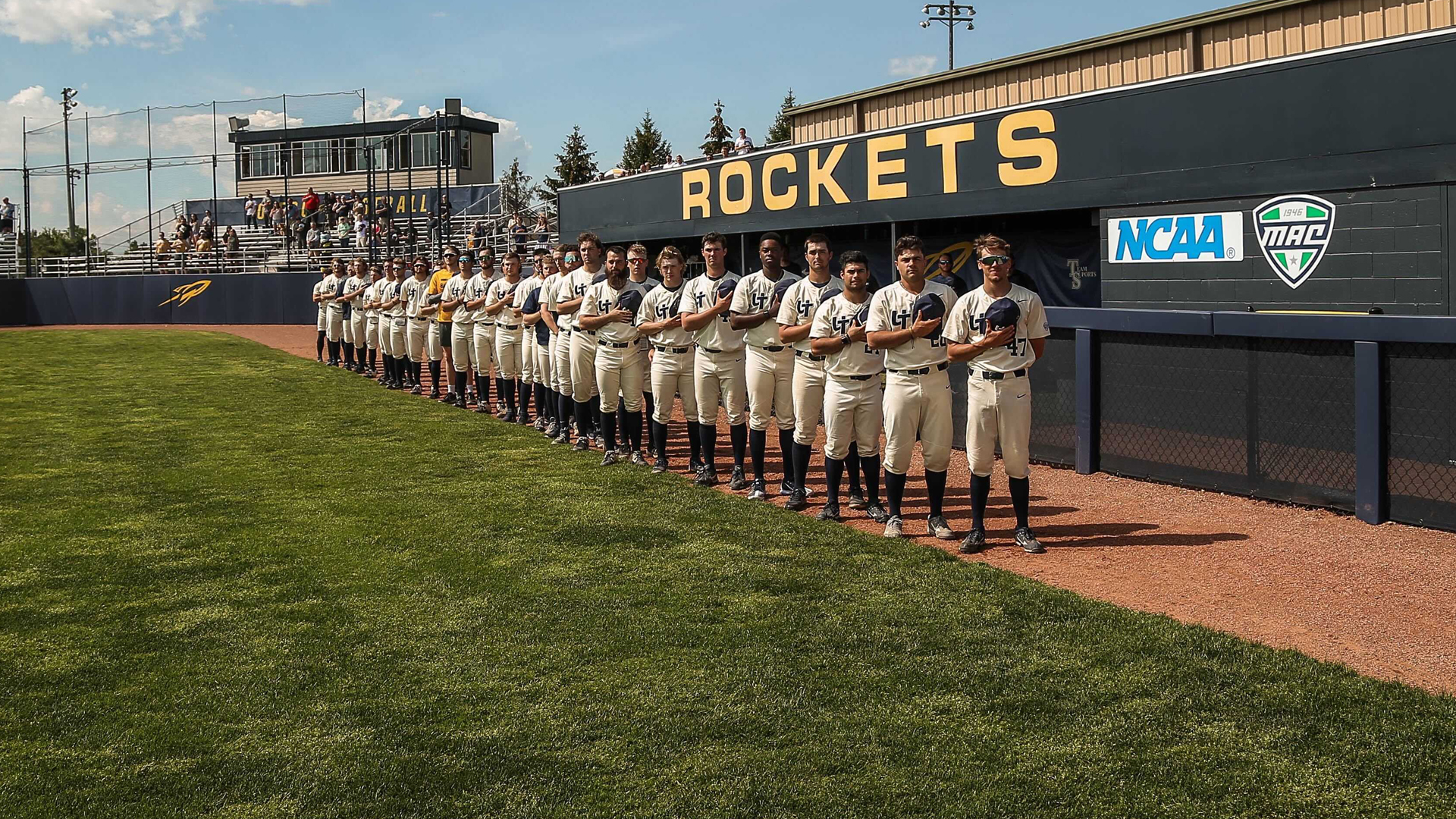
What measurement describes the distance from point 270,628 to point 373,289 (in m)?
13.6

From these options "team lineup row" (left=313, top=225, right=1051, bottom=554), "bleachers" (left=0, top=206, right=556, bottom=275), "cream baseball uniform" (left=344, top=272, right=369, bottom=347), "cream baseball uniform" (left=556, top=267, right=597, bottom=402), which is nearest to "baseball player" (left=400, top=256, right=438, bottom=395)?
"team lineup row" (left=313, top=225, right=1051, bottom=554)

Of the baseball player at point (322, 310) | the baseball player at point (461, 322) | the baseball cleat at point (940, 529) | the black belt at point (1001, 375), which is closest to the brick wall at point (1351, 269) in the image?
the black belt at point (1001, 375)

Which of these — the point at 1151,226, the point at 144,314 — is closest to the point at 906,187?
the point at 1151,226

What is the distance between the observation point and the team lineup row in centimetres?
750

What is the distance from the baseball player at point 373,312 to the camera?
61.3 ft

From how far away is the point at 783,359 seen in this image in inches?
367

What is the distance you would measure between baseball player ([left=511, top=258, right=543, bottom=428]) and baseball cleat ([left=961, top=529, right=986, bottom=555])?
6.51 metres

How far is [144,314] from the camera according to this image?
1478 inches

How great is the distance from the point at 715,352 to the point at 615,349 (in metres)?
1.41

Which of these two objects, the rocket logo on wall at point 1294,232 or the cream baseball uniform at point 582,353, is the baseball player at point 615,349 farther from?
the rocket logo on wall at point 1294,232

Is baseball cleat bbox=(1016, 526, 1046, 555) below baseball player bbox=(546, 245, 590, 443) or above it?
below

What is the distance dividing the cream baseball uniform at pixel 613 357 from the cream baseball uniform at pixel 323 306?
11.2 metres

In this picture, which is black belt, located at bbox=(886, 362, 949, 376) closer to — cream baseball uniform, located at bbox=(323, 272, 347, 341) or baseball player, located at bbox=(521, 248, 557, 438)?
baseball player, located at bbox=(521, 248, 557, 438)

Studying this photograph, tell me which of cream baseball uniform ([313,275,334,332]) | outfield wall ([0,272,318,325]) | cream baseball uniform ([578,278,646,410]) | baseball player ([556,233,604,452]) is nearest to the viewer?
cream baseball uniform ([578,278,646,410])
